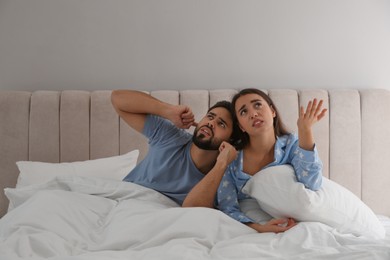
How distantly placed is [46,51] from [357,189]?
1.78 metres

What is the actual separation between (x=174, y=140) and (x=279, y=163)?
1.63ft

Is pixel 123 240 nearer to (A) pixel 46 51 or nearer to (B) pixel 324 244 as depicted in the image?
(B) pixel 324 244

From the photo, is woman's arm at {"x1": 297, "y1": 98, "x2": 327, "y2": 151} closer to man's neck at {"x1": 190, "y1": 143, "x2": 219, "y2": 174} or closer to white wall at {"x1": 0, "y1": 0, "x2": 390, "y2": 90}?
man's neck at {"x1": 190, "y1": 143, "x2": 219, "y2": 174}

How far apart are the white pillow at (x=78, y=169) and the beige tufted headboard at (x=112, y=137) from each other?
0.14m

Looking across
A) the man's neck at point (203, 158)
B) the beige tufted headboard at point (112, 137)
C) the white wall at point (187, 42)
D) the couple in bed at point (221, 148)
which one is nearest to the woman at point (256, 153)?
the couple in bed at point (221, 148)

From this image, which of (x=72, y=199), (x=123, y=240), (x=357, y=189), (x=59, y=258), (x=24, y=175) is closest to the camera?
(x=59, y=258)

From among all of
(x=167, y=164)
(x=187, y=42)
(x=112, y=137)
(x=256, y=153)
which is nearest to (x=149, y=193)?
(x=167, y=164)

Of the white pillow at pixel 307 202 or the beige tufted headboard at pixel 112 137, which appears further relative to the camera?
the beige tufted headboard at pixel 112 137

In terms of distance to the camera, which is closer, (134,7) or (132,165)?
(132,165)

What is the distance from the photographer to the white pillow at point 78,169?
7.99 feet

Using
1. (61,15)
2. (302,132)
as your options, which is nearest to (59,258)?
(302,132)

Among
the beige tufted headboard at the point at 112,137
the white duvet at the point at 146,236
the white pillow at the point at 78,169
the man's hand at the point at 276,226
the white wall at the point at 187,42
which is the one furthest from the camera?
the white wall at the point at 187,42

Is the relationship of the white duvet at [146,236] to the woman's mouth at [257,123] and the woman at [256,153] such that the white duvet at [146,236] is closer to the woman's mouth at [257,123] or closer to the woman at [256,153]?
the woman at [256,153]

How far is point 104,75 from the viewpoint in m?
2.84
